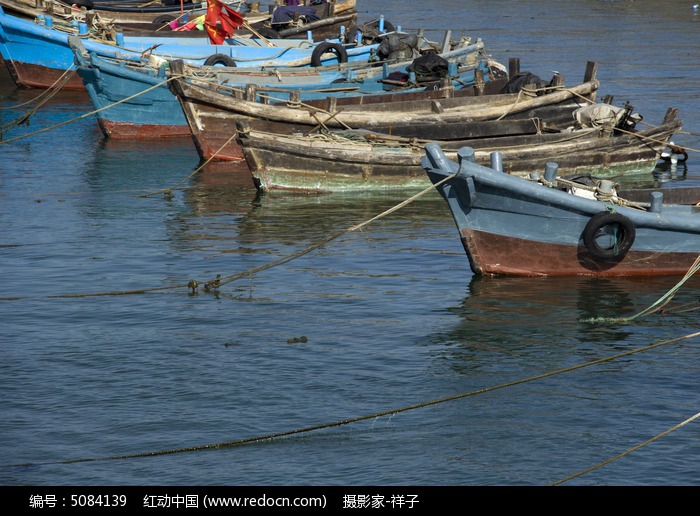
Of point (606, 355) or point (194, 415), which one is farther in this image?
point (606, 355)

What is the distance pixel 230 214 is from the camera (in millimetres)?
17062

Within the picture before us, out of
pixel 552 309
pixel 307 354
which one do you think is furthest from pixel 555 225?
pixel 307 354

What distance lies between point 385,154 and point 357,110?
2182mm

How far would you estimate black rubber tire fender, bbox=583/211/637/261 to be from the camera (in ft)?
40.3

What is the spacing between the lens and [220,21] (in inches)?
1046

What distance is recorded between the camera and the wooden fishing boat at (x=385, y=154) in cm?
1716

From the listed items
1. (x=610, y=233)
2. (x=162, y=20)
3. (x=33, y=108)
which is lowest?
(x=33, y=108)

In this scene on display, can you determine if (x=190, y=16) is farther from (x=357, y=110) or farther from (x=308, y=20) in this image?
(x=357, y=110)

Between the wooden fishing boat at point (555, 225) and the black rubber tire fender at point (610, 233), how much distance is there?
11mm

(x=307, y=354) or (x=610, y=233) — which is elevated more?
(x=610, y=233)

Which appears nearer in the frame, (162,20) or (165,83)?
(165,83)
